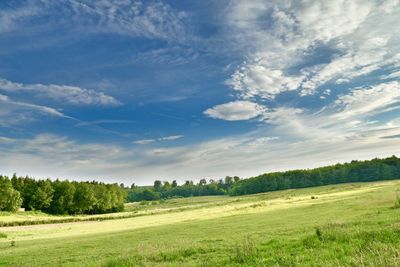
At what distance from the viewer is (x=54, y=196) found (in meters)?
162

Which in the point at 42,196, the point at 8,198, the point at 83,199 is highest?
the point at 42,196

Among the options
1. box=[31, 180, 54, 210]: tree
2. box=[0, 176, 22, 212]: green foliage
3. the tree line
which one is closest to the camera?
box=[0, 176, 22, 212]: green foliage

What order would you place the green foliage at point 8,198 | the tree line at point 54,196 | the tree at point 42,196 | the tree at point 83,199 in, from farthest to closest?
the tree at point 83,199 < the tree at point 42,196 < the tree line at point 54,196 < the green foliage at point 8,198

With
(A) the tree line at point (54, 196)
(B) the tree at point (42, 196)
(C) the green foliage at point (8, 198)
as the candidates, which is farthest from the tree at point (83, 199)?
(C) the green foliage at point (8, 198)

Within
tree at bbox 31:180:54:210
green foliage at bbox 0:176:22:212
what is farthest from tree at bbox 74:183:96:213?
green foliage at bbox 0:176:22:212

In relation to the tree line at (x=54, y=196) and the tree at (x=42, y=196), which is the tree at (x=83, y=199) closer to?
the tree line at (x=54, y=196)

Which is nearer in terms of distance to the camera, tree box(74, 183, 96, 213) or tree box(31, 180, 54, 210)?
tree box(31, 180, 54, 210)

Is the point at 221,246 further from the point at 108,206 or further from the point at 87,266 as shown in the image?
the point at 108,206

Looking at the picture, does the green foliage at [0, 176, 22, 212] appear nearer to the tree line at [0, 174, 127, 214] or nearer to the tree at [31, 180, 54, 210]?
the tree line at [0, 174, 127, 214]

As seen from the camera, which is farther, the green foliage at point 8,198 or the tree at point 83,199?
the tree at point 83,199

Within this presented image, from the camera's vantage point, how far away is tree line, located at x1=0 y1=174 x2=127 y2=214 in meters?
136

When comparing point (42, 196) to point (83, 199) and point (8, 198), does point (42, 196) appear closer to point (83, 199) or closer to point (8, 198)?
point (8, 198)

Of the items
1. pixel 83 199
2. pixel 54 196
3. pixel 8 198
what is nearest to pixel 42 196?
pixel 54 196

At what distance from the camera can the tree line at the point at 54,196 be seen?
447 ft
